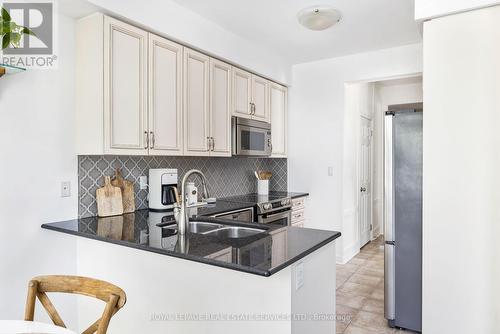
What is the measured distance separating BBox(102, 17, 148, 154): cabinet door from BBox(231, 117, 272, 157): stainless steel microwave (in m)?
1.14

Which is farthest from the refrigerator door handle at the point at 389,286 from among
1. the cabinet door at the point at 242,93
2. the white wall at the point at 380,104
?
the white wall at the point at 380,104

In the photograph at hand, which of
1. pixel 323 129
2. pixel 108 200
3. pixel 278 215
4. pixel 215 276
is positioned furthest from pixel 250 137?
pixel 215 276

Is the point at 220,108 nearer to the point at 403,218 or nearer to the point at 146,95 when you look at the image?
the point at 146,95

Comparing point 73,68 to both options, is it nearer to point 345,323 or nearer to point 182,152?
point 182,152

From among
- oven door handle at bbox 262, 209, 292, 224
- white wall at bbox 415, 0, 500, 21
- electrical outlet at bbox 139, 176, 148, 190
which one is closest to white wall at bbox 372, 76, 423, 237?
oven door handle at bbox 262, 209, 292, 224

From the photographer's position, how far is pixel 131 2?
7.61 feet

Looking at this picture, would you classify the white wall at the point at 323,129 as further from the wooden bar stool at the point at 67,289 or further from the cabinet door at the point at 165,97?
the wooden bar stool at the point at 67,289

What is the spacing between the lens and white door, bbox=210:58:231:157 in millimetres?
3119

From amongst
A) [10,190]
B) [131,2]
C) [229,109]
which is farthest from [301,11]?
[10,190]

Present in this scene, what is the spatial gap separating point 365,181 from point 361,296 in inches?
92.1

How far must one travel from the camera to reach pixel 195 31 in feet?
9.48

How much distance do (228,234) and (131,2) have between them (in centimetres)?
176

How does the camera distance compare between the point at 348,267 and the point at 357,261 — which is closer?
the point at 348,267

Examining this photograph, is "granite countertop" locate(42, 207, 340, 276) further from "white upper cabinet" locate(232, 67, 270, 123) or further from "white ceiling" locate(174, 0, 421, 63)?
"white ceiling" locate(174, 0, 421, 63)
